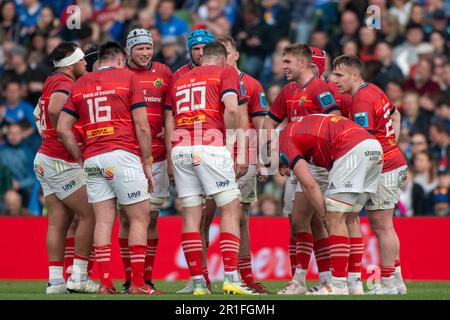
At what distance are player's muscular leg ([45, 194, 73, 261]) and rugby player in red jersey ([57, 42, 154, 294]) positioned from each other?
1.05 m

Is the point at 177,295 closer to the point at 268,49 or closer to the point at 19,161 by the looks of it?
the point at 19,161

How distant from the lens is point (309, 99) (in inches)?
563

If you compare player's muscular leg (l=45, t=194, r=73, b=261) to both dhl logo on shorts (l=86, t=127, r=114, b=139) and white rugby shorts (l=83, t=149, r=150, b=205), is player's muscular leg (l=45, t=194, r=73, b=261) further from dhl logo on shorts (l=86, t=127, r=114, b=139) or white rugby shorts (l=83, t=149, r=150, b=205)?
dhl logo on shorts (l=86, t=127, r=114, b=139)

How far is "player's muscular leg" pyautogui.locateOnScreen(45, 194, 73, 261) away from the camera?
14344 mm

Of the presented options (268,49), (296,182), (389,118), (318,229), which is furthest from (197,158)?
(268,49)

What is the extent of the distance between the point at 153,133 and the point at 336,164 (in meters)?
2.58

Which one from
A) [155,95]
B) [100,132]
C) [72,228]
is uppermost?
[155,95]

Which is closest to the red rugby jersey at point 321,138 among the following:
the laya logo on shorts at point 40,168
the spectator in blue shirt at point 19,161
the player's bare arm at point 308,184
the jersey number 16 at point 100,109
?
the player's bare arm at point 308,184

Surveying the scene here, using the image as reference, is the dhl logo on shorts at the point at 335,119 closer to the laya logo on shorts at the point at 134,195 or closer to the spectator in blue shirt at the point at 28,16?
the laya logo on shorts at the point at 134,195

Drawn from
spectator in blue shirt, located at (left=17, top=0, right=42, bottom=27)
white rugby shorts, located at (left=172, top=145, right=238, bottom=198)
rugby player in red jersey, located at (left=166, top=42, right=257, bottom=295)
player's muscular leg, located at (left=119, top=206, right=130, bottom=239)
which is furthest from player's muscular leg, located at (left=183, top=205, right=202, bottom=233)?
spectator in blue shirt, located at (left=17, top=0, right=42, bottom=27)

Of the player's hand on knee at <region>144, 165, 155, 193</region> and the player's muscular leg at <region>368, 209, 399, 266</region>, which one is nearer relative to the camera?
the player's hand on knee at <region>144, 165, 155, 193</region>

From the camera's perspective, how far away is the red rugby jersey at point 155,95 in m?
14.6
